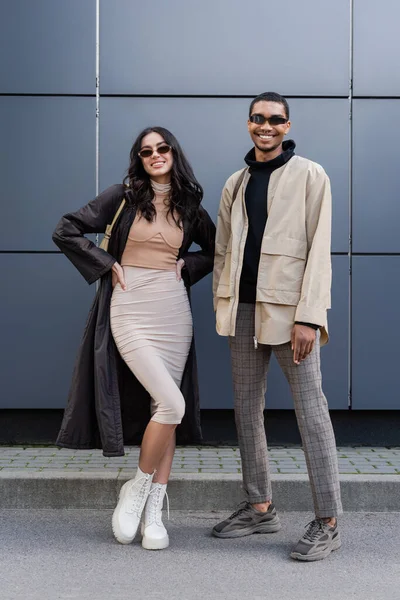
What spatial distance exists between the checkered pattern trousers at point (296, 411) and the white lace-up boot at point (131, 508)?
574 mm

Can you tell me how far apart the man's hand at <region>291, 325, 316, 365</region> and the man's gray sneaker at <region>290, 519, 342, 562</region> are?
0.87 metres

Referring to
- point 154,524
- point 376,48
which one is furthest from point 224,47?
point 154,524

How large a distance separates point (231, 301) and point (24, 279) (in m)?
2.52

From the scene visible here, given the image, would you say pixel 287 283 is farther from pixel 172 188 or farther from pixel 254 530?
pixel 254 530

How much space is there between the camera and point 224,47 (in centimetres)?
615

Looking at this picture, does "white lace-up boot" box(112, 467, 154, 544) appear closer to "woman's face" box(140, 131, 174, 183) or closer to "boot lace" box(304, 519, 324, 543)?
"boot lace" box(304, 519, 324, 543)

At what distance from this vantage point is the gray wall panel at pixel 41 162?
613 centimetres

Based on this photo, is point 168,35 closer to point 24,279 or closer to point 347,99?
point 347,99

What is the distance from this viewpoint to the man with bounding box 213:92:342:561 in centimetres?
399

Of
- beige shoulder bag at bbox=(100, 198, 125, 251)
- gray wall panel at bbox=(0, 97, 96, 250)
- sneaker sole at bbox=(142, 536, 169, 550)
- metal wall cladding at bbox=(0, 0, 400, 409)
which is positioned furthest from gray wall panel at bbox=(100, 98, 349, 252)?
sneaker sole at bbox=(142, 536, 169, 550)

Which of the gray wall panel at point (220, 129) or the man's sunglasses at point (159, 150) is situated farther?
the gray wall panel at point (220, 129)

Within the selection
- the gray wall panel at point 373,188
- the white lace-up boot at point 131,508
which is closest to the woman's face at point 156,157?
the white lace-up boot at point 131,508

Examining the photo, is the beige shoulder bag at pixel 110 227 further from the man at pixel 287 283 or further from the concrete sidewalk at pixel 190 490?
the concrete sidewalk at pixel 190 490

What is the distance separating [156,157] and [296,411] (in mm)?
1528
